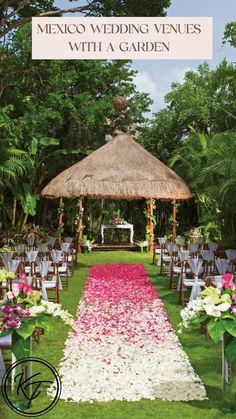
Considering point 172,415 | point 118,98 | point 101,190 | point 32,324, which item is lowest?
point 172,415

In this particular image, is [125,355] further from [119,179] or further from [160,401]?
[119,179]

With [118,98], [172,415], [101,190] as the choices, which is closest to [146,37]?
[172,415]

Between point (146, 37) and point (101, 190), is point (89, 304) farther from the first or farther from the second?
point (101, 190)

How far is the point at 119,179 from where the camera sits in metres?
19.3

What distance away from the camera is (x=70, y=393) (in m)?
5.92

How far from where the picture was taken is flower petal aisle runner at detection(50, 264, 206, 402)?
6016mm

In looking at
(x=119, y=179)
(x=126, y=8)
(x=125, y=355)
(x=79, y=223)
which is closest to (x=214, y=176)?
(x=119, y=179)

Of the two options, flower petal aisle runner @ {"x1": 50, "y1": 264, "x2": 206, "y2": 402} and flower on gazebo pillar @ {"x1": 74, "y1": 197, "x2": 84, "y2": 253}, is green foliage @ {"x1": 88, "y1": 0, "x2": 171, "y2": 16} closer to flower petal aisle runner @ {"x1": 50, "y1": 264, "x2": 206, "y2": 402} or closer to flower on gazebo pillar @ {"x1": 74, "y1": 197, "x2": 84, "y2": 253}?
flower petal aisle runner @ {"x1": 50, "y1": 264, "x2": 206, "y2": 402}

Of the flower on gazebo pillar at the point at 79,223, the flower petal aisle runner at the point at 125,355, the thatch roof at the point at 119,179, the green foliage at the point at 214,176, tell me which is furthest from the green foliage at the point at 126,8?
the flower on gazebo pillar at the point at 79,223

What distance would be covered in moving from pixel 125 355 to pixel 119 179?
40.0 feet

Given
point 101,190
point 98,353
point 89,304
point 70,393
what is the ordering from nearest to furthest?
point 70,393 < point 98,353 < point 89,304 < point 101,190

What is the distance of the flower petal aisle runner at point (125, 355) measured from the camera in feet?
19.7

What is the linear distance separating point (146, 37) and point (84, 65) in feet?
58.4

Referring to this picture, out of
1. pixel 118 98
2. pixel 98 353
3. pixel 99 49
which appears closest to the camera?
pixel 99 49
